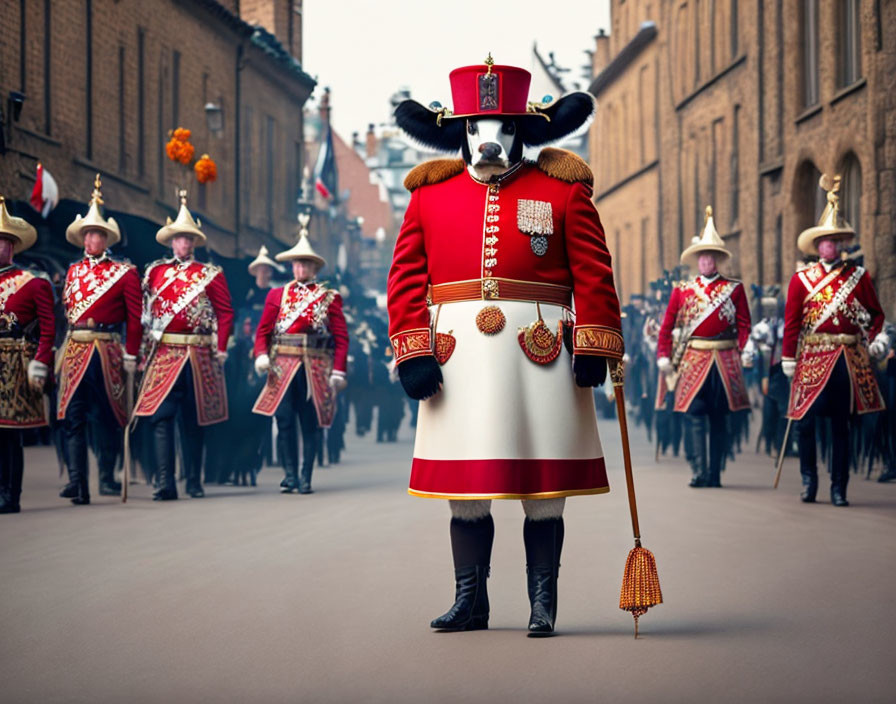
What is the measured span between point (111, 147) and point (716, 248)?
54.3 feet

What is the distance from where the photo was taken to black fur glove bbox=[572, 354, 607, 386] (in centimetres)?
621

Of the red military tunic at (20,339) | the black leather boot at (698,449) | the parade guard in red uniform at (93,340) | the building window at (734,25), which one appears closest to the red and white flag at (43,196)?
the parade guard in red uniform at (93,340)

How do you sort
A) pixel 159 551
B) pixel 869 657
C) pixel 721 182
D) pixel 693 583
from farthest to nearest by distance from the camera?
1. pixel 721 182
2. pixel 159 551
3. pixel 693 583
4. pixel 869 657

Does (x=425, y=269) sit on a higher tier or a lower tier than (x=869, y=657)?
higher

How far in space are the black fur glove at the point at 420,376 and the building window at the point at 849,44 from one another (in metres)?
19.2

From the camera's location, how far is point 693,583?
25.6ft

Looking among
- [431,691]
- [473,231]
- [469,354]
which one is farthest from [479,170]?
[431,691]

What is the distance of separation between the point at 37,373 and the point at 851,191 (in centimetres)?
1604

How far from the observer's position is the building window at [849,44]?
24.0 meters

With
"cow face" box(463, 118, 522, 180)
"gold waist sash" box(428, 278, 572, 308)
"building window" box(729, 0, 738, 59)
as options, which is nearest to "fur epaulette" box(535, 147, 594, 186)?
"cow face" box(463, 118, 522, 180)

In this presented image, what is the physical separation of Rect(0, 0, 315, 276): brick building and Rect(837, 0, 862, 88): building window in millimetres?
11460

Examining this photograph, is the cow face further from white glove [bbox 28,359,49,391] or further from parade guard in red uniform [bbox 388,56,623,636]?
white glove [bbox 28,359,49,391]

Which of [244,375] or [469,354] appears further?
[244,375]

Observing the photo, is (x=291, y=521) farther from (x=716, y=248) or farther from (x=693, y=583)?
(x=716, y=248)
